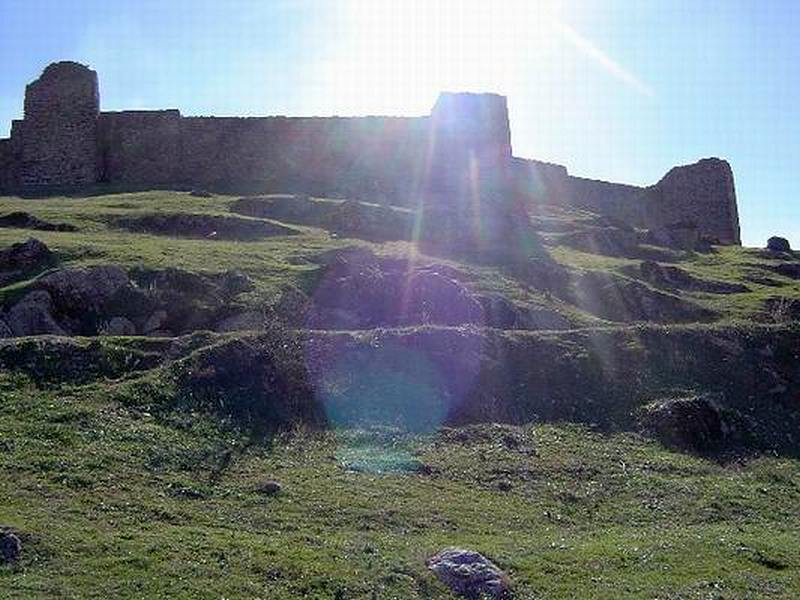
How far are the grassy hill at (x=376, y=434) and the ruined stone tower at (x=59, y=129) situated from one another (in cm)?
1516

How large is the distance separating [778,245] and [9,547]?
184 ft

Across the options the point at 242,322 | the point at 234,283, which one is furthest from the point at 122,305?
the point at 234,283

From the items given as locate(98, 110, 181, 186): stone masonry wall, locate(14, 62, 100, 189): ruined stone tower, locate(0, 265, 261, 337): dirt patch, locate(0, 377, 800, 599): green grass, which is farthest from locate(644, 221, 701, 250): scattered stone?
locate(14, 62, 100, 189): ruined stone tower

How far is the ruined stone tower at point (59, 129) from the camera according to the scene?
176ft

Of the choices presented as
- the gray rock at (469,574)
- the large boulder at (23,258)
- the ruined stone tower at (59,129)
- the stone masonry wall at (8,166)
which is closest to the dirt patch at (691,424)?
the gray rock at (469,574)

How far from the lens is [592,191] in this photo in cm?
6644

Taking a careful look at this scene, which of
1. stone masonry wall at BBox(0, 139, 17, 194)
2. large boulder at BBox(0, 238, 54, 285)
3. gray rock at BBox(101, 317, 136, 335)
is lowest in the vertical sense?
gray rock at BBox(101, 317, 136, 335)

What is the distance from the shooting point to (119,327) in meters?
28.5

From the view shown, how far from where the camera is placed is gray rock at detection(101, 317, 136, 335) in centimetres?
2825

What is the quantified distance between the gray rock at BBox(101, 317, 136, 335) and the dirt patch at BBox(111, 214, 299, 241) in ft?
41.9

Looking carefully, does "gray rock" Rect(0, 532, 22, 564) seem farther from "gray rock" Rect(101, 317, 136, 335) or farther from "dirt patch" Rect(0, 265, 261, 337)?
"gray rock" Rect(101, 317, 136, 335)

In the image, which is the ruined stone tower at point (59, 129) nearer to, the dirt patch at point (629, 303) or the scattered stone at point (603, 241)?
the scattered stone at point (603, 241)

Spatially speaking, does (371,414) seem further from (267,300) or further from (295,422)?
(267,300)

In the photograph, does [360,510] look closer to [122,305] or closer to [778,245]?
[122,305]
